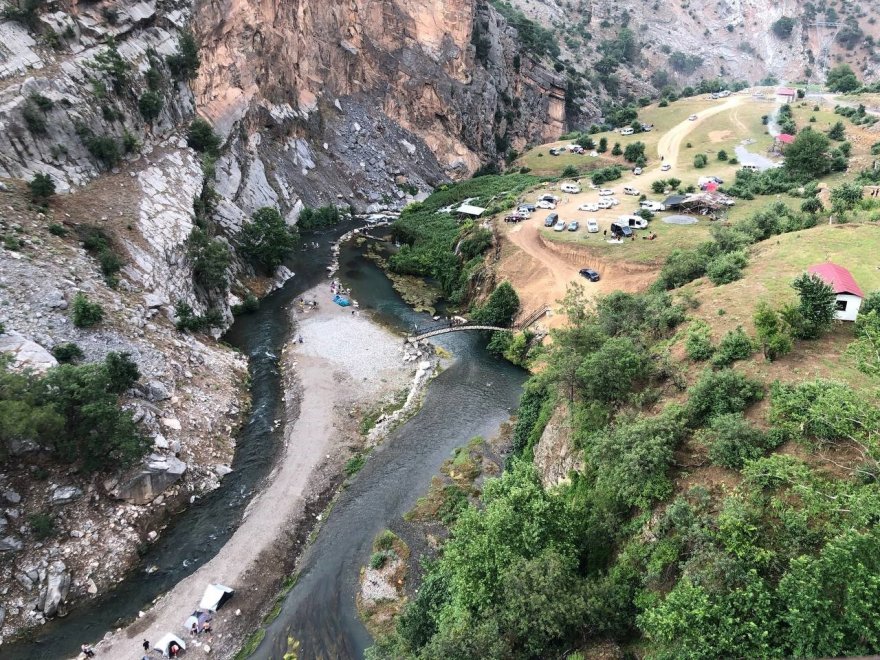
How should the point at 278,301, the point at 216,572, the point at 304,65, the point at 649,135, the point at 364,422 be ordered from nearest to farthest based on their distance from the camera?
the point at 216,572, the point at 364,422, the point at 278,301, the point at 304,65, the point at 649,135

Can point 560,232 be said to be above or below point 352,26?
below

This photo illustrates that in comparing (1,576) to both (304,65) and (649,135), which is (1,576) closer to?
(304,65)

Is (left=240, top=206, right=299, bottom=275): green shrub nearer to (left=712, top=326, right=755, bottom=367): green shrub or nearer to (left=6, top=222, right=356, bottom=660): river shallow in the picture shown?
(left=6, top=222, right=356, bottom=660): river shallow

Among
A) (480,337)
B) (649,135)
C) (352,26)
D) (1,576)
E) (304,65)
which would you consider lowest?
(480,337)

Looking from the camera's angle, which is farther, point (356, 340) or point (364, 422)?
point (356, 340)

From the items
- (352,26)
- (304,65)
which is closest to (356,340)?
(304,65)

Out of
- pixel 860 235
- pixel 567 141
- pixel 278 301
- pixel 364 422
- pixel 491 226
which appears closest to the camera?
pixel 860 235
